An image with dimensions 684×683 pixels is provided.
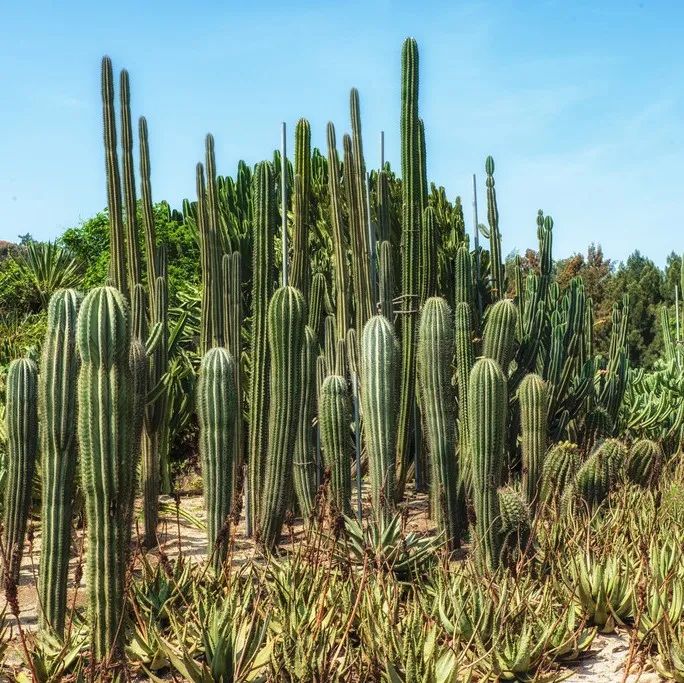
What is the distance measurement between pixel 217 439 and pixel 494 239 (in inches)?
200

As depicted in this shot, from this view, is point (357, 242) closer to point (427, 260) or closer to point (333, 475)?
point (427, 260)

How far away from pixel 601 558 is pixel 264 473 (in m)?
2.37

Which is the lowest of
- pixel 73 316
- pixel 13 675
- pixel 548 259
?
pixel 13 675

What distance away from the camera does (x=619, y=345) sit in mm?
11102

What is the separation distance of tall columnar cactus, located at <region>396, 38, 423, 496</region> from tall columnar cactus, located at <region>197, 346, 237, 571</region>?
2.86m

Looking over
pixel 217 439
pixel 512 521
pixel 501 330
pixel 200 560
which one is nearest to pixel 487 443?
pixel 512 521

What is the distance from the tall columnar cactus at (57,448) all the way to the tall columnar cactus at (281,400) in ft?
5.26

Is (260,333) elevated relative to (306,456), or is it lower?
elevated

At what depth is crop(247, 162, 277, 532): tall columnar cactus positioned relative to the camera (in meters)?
7.09

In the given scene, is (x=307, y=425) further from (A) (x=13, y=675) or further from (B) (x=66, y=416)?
(A) (x=13, y=675)

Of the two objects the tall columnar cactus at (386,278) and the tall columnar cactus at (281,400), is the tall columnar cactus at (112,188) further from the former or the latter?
the tall columnar cactus at (386,278)

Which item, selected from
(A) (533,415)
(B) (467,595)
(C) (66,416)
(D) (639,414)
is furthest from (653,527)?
(D) (639,414)

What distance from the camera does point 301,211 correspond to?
839cm

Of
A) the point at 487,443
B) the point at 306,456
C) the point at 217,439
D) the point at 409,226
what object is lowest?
the point at 306,456
